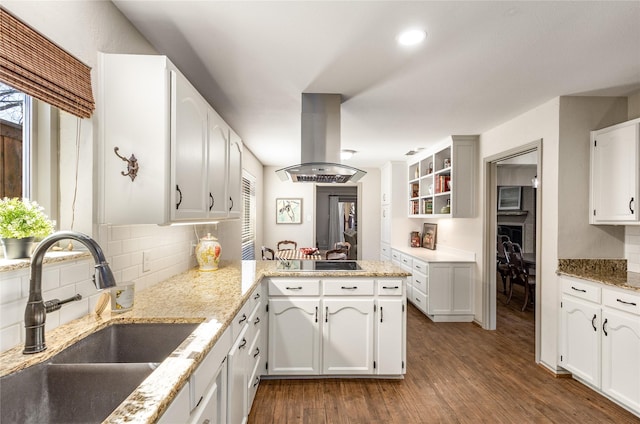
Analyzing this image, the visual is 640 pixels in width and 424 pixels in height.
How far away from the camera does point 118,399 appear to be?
1052mm

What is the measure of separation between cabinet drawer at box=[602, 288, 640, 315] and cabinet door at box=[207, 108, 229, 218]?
2891 mm

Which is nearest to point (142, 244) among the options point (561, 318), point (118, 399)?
point (118, 399)

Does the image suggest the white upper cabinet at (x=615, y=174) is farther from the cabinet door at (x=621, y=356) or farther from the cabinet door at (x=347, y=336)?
the cabinet door at (x=347, y=336)

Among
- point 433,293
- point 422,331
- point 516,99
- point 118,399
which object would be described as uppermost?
point 516,99

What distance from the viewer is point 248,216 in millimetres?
5293

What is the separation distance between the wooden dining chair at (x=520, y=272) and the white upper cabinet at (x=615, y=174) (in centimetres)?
202

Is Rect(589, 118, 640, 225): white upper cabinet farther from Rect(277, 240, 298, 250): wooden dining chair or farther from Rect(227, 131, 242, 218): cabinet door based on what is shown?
Rect(277, 240, 298, 250): wooden dining chair

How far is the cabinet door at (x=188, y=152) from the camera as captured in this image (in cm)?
149

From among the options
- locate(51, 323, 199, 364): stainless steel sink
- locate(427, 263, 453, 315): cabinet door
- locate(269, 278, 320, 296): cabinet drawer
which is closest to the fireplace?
locate(427, 263, 453, 315): cabinet door

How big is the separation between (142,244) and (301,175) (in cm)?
142

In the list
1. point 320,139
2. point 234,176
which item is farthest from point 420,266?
point 234,176

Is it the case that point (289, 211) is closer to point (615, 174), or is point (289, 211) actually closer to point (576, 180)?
point (576, 180)

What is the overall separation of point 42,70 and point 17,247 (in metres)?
0.66

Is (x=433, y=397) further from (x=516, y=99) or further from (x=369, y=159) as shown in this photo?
(x=369, y=159)
